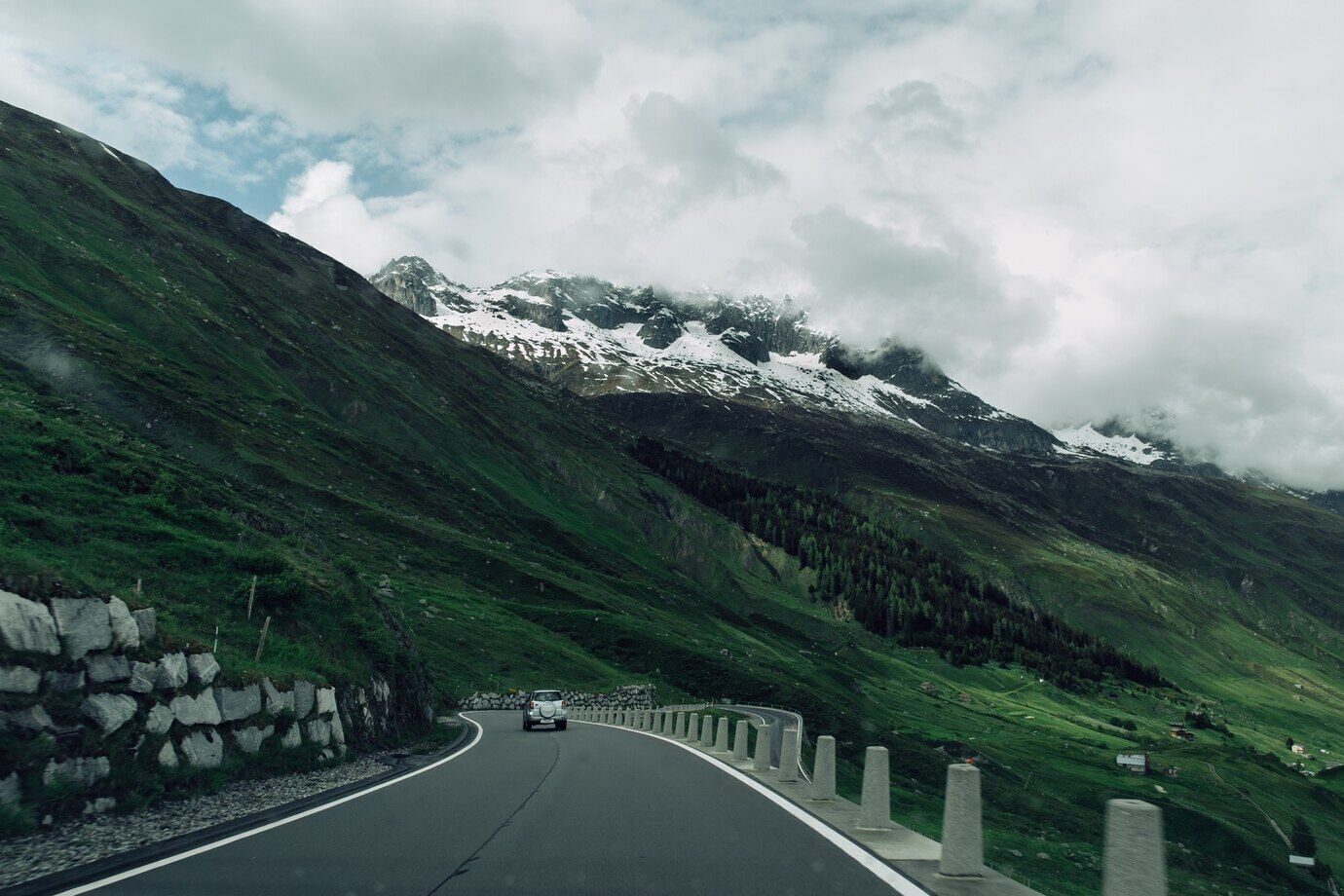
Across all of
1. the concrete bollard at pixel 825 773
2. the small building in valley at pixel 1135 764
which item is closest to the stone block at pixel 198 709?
the concrete bollard at pixel 825 773

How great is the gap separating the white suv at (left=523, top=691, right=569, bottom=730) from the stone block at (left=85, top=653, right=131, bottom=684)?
30.5 metres

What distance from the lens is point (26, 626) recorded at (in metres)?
12.6

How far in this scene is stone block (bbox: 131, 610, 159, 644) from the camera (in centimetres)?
1491

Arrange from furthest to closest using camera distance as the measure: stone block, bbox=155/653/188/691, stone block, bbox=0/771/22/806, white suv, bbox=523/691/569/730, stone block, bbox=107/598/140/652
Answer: white suv, bbox=523/691/569/730, stone block, bbox=155/653/188/691, stone block, bbox=107/598/140/652, stone block, bbox=0/771/22/806

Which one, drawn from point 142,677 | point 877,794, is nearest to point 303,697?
point 142,677

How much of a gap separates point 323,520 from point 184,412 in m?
19.6

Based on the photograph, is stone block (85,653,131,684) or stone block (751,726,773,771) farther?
stone block (751,726,773,771)

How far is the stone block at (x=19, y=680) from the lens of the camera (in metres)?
11.9

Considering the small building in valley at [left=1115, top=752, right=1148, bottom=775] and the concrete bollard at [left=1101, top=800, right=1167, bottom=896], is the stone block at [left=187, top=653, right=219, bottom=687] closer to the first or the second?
the concrete bollard at [left=1101, top=800, right=1167, bottom=896]

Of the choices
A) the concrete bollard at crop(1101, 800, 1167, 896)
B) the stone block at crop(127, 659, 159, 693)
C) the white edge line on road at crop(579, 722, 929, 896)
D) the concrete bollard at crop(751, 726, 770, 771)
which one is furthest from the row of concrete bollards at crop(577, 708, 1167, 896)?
the stone block at crop(127, 659, 159, 693)

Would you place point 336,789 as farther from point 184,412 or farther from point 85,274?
point 85,274

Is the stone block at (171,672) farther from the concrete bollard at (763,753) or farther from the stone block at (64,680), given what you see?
the concrete bollard at (763,753)

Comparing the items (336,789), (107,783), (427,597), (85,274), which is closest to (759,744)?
(336,789)

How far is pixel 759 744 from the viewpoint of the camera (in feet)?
72.3
